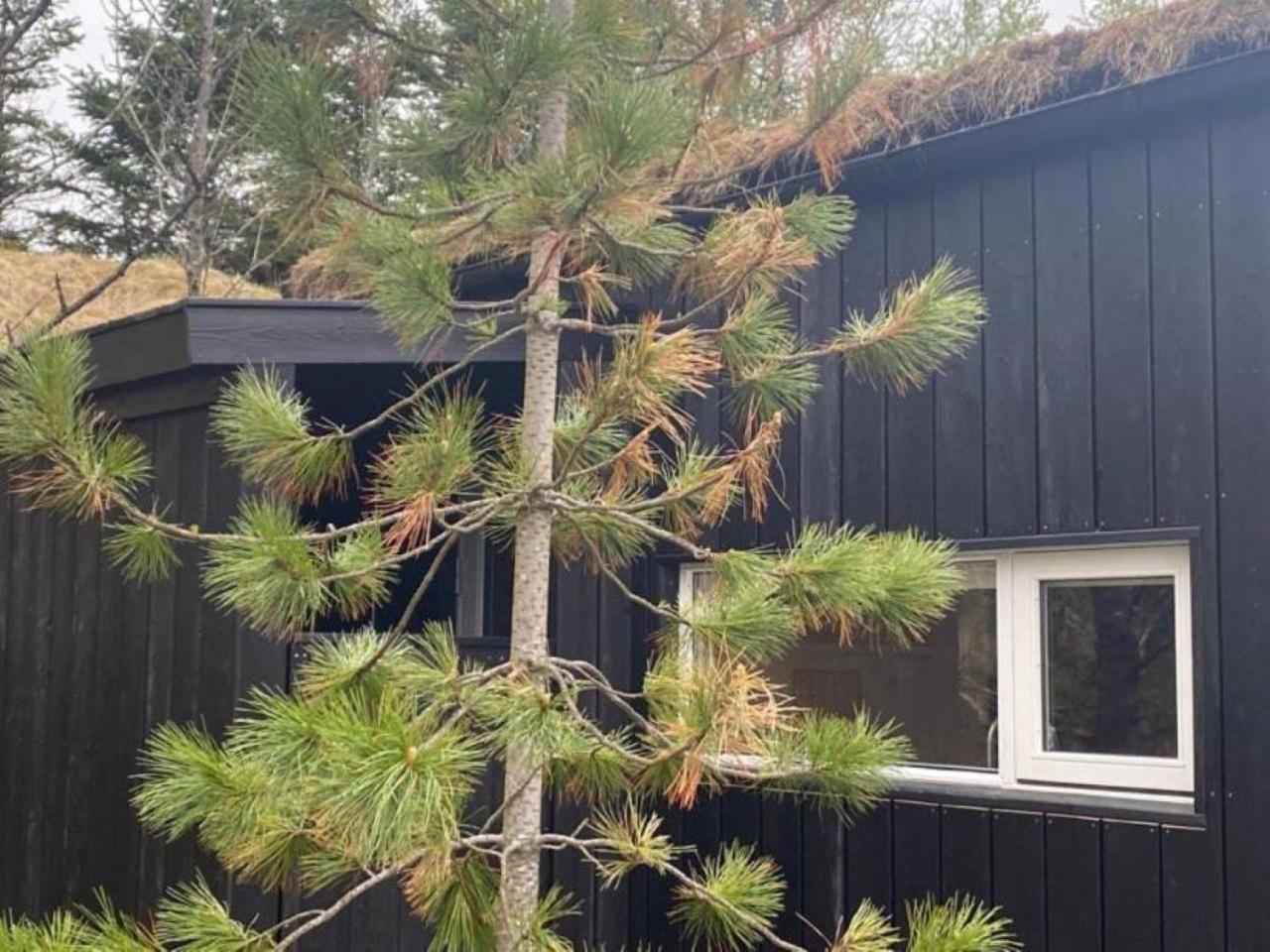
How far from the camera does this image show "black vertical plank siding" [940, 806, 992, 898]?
392 cm

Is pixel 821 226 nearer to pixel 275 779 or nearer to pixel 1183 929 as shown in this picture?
pixel 275 779

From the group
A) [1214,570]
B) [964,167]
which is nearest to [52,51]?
[964,167]

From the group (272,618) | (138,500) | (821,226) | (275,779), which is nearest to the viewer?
A: (275,779)

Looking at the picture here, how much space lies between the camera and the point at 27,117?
1502cm

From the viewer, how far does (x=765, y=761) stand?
2.88 metres

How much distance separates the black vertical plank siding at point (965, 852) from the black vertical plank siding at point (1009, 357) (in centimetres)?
74

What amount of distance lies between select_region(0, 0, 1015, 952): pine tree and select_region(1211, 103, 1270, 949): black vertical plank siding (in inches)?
28.8

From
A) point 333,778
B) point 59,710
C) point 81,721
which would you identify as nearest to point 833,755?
point 333,778

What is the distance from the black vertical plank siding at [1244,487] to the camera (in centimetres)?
338

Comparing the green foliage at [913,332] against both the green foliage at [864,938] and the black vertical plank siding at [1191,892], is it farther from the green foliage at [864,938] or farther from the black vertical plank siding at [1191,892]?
the black vertical plank siding at [1191,892]

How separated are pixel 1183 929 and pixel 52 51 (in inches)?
624

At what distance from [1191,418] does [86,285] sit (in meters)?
12.1

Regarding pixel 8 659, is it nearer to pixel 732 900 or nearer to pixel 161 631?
pixel 161 631

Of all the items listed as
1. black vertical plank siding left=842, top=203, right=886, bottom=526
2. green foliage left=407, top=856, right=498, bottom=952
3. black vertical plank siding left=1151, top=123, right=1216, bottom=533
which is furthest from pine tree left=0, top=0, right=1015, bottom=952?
black vertical plank siding left=842, top=203, right=886, bottom=526
